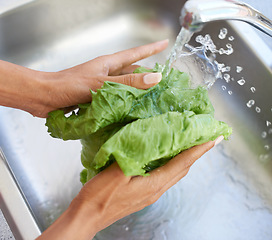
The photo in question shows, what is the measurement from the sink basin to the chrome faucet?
0.39m

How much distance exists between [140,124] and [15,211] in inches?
17.2

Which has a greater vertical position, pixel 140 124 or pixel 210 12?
pixel 210 12

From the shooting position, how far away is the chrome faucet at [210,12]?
66cm

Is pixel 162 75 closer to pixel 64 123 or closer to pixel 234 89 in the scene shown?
pixel 64 123

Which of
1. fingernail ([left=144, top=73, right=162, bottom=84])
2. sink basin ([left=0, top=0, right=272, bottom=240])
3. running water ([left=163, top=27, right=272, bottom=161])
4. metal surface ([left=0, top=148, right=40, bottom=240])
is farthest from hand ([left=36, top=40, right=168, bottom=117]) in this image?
sink basin ([left=0, top=0, right=272, bottom=240])

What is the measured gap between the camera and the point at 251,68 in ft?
3.80

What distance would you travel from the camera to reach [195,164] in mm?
1257

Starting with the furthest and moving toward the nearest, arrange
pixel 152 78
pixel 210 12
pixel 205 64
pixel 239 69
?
pixel 239 69
pixel 205 64
pixel 152 78
pixel 210 12

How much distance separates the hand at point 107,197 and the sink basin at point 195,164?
38 centimetres

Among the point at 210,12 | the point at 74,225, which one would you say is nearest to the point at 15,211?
the point at 74,225

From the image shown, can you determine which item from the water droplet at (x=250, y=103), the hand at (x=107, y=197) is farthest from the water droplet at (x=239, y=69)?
the hand at (x=107, y=197)

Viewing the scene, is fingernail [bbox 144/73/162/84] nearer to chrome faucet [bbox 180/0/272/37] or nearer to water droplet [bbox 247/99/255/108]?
chrome faucet [bbox 180/0/272/37]

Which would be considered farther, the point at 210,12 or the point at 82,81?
the point at 82,81

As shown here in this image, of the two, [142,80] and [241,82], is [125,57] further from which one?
[241,82]
